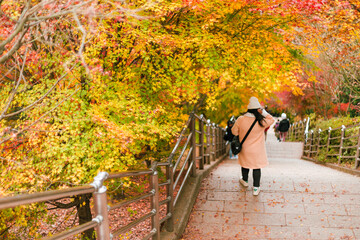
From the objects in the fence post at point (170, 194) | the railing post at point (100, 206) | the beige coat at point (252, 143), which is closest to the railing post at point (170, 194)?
the fence post at point (170, 194)

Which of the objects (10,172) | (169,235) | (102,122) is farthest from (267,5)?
(10,172)

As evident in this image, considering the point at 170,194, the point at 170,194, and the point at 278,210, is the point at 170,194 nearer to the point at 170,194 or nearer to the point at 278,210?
the point at 170,194

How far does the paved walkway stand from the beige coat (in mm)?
546

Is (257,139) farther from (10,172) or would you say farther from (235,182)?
(10,172)

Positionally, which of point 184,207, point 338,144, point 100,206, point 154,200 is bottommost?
point 338,144

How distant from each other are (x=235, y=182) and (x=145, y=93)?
2.54 m

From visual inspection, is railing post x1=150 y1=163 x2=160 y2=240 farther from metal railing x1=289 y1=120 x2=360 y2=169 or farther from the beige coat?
metal railing x1=289 y1=120 x2=360 y2=169

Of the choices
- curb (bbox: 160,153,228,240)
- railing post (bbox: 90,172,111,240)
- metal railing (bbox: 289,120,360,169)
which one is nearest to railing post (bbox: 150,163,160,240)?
curb (bbox: 160,153,228,240)

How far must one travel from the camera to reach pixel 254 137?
594cm

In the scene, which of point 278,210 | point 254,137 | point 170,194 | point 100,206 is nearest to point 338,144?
point 254,137

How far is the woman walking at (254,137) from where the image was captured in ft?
19.0

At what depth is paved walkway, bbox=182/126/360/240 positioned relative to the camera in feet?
15.3

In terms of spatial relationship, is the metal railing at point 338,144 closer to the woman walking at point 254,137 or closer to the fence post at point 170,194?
the woman walking at point 254,137

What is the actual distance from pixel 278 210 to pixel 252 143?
3.98ft
